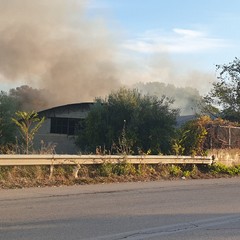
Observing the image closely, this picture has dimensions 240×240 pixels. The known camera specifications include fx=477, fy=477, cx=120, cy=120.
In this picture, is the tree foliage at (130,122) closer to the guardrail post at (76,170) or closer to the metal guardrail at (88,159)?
the metal guardrail at (88,159)

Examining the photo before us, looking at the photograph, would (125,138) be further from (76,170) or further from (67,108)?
(67,108)

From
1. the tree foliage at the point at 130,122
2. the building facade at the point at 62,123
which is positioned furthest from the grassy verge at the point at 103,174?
the building facade at the point at 62,123

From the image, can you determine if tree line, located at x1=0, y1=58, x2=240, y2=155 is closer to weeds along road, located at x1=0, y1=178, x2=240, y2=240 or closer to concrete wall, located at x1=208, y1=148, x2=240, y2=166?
concrete wall, located at x1=208, y1=148, x2=240, y2=166

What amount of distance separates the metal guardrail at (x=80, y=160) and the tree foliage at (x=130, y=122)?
5.24 metres

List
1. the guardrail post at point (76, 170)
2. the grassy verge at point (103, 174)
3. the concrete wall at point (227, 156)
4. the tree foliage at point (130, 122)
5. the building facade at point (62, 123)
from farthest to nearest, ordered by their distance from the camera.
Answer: the building facade at point (62, 123)
the tree foliage at point (130, 122)
the concrete wall at point (227, 156)
the guardrail post at point (76, 170)
the grassy verge at point (103, 174)

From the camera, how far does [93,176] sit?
15.0 m

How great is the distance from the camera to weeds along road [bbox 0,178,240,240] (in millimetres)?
7074

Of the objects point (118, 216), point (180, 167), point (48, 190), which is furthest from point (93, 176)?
point (118, 216)

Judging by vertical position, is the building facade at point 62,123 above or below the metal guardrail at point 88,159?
above

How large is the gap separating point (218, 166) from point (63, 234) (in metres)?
13.6

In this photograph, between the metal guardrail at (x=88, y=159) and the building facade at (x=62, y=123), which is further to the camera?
the building facade at (x=62, y=123)

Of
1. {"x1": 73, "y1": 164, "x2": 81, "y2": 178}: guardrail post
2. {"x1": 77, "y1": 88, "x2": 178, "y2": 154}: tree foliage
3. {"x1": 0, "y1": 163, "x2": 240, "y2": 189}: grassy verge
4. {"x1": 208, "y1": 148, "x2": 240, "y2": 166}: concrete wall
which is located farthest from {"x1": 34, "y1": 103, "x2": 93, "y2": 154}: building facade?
{"x1": 73, "y1": 164, "x2": 81, "y2": 178}: guardrail post

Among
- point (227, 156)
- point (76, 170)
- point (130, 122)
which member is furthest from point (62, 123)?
point (76, 170)

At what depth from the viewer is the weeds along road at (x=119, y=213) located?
23.2 ft
